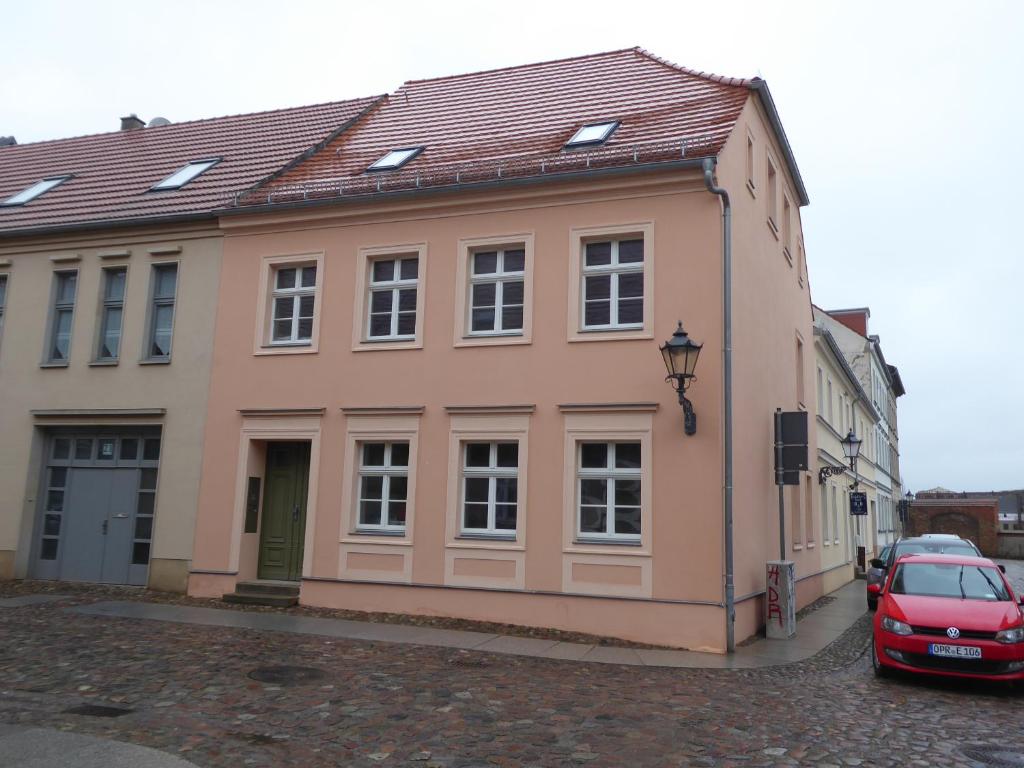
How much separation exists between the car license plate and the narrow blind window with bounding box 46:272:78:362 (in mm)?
15718

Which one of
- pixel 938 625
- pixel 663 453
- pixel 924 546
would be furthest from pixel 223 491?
pixel 924 546

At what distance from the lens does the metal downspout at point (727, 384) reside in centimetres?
1158

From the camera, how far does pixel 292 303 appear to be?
15.4 metres

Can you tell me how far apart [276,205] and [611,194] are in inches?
237

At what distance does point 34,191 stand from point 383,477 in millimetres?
11640

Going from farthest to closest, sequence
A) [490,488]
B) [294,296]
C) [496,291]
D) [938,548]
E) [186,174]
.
A: [186,174], [938,548], [294,296], [496,291], [490,488]

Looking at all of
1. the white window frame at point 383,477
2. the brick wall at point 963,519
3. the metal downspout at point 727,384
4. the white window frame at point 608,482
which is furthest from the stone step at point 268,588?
the brick wall at point 963,519

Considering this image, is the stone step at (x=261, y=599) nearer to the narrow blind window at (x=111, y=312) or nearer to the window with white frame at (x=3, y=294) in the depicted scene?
the narrow blind window at (x=111, y=312)

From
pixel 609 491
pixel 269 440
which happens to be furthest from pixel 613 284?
pixel 269 440

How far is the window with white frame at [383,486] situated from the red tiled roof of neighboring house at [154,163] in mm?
5594

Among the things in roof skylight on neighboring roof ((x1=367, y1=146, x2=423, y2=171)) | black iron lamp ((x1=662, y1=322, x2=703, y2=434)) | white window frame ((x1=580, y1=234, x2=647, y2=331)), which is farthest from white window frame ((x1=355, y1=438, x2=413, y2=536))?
roof skylight on neighboring roof ((x1=367, y1=146, x2=423, y2=171))

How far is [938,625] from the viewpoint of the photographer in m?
9.44

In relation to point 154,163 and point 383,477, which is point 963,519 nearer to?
point 383,477

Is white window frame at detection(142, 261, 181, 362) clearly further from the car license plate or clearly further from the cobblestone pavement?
the car license plate
